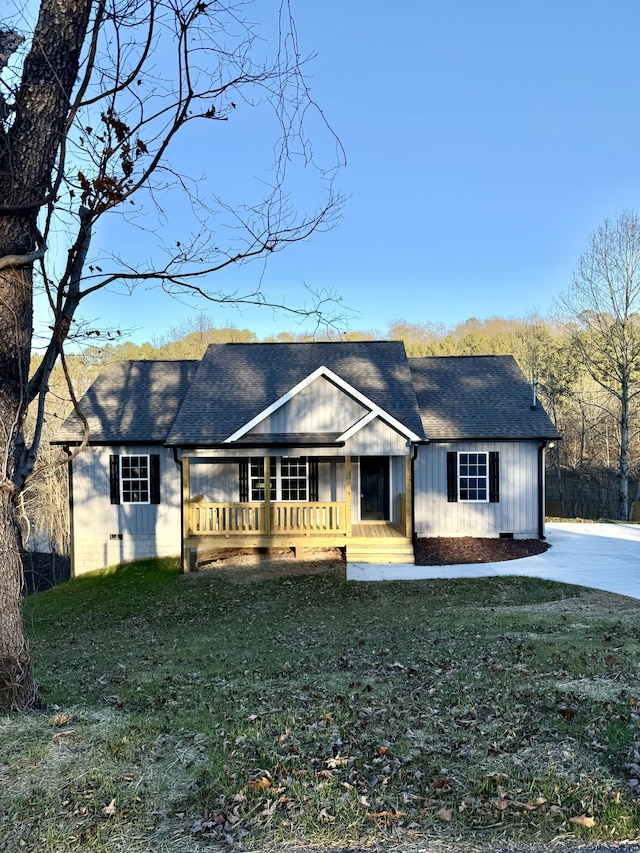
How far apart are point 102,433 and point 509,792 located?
1533 centimetres

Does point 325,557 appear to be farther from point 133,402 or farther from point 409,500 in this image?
point 133,402

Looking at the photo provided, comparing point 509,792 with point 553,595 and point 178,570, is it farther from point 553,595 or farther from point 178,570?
point 178,570

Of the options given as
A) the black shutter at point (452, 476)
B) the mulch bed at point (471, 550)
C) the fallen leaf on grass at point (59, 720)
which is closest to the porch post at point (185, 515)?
the mulch bed at point (471, 550)

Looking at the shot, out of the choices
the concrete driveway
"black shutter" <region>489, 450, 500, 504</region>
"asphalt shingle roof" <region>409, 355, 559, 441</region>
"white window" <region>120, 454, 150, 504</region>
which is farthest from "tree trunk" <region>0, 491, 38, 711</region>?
→ "black shutter" <region>489, 450, 500, 504</region>

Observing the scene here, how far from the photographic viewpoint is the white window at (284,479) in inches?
643

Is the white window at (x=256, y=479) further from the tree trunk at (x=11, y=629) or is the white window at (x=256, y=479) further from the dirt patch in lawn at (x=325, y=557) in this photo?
the tree trunk at (x=11, y=629)

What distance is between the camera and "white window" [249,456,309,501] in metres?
16.3

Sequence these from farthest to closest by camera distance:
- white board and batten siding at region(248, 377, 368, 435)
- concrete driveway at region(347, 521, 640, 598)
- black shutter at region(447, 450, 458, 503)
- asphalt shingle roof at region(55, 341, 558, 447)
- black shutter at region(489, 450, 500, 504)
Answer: black shutter at region(447, 450, 458, 503) < black shutter at region(489, 450, 500, 504) < asphalt shingle roof at region(55, 341, 558, 447) < white board and batten siding at region(248, 377, 368, 435) < concrete driveway at region(347, 521, 640, 598)

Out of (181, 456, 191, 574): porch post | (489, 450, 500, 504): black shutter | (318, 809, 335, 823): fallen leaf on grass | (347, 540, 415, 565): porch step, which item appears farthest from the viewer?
(489, 450, 500, 504): black shutter

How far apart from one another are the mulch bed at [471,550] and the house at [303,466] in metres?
0.55

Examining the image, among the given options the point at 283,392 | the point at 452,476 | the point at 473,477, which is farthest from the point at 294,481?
the point at 473,477

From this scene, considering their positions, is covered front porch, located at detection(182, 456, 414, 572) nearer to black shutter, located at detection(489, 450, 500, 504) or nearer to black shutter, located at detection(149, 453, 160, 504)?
black shutter, located at detection(149, 453, 160, 504)

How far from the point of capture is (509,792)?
3.32 meters

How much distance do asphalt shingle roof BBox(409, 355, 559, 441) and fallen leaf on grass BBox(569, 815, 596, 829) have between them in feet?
44.1
